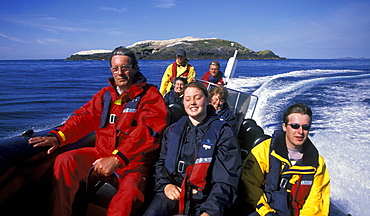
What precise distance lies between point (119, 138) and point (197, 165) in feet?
2.27

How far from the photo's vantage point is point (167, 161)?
5.41 ft

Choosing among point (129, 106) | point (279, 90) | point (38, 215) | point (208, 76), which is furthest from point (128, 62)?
point (279, 90)

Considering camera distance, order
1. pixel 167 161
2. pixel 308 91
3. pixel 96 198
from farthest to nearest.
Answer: pixel 308 91, pixel 96 198, pixel 167 161

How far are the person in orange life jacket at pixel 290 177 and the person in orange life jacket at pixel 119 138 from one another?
0.72m

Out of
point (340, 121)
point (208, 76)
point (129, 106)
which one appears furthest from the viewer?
point (340, 121)

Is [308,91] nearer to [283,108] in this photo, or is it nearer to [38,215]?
[283,108]

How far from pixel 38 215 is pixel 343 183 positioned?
330 cm

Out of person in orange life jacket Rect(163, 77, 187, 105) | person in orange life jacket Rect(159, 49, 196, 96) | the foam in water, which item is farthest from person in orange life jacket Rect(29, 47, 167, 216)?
person in orange life jacket Rect(159, 49, 196, 96)

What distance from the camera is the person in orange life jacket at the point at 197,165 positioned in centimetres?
145

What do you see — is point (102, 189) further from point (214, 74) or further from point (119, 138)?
point (214, 74)

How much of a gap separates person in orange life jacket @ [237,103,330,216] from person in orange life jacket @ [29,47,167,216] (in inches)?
28.5

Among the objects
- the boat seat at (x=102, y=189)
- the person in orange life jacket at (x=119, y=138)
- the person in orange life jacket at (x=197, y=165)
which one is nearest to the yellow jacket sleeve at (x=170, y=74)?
the person in orange life jacket at (x=119, y=138)

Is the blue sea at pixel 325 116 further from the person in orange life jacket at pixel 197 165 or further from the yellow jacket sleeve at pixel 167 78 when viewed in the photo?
the yellow jacket sleeve at pixel 167 78

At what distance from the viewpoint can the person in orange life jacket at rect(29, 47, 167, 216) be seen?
159 centimetres
